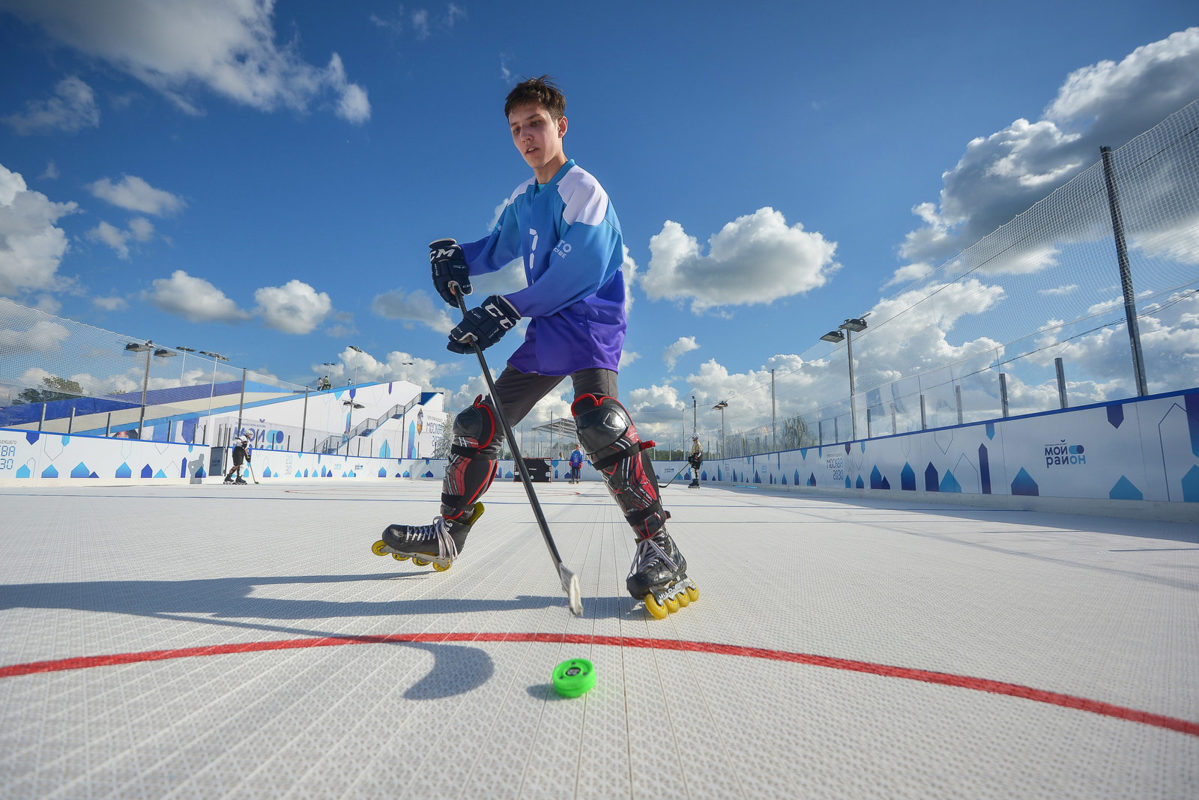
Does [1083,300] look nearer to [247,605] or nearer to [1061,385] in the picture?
[1061,385]

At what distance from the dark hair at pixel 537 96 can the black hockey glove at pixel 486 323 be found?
2.83 feet

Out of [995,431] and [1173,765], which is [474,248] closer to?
[1173,765]

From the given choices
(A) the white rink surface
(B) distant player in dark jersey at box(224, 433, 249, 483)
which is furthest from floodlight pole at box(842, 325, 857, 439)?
(B) distant player in dark jersey at box(224, 433, 249, 483)

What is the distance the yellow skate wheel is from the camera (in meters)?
1.38

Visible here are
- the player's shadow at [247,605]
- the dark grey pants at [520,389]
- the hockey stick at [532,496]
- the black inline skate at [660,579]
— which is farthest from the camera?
the dark grey pants at [520,389]

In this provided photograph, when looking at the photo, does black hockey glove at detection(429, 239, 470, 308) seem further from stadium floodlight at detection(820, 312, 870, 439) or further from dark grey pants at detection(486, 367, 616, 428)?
stadium floodlight at detection(820, 312, 870, 439)

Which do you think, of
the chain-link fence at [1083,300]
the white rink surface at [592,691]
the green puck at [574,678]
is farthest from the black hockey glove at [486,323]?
the chain-link fence at [1083,300]

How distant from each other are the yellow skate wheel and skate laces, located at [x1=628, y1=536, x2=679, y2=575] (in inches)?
4.0

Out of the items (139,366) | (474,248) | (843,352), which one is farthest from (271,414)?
(474,248)

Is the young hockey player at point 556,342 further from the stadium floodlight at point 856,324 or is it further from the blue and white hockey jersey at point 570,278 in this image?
the stadium floodlight at point 856,324

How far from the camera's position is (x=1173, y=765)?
25.4 inches

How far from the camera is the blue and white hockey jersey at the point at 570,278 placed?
1.71 meters

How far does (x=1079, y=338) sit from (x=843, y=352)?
1001 cm

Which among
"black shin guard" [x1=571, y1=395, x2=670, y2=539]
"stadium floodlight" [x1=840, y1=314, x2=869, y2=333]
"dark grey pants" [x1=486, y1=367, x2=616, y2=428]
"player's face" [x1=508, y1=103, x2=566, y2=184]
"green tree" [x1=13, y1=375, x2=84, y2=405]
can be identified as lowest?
"black shin guard" [x1=571, y1=395, x2=670, y2=539]
